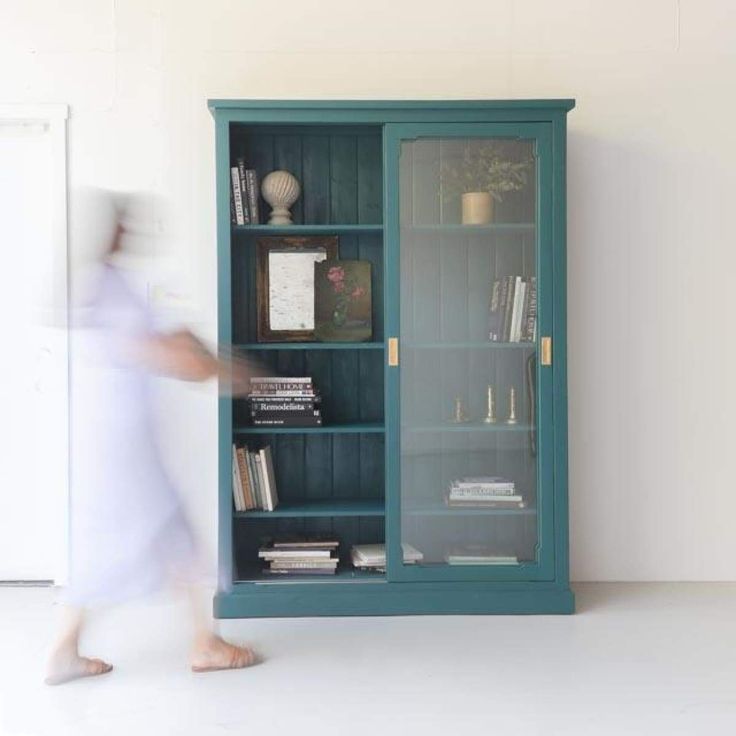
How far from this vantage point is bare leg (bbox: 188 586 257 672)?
3.15 metres

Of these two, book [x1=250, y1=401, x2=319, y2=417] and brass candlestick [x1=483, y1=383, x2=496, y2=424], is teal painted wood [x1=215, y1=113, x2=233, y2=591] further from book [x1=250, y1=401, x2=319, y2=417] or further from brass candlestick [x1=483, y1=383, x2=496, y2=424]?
brass candlestick [x1=483, y1=383, x2=496, y2=424]

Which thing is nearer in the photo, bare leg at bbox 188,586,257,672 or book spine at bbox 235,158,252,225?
bare leg at bbox 188,586,257,672

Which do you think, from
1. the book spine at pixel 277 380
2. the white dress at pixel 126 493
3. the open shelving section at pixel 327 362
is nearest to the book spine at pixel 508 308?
the open shelving section at pixel 327 362

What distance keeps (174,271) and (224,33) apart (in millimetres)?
980

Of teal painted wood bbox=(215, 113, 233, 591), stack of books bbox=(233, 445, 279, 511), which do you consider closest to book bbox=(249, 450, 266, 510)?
stack of books bbox=(233, 445, 279, 511)

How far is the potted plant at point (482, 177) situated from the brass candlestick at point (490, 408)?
0.63 metres

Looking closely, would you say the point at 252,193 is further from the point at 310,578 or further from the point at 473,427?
the point at 310,578

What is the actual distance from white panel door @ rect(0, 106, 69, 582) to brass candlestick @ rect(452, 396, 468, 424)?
5.27 ft

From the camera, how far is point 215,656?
125 inches

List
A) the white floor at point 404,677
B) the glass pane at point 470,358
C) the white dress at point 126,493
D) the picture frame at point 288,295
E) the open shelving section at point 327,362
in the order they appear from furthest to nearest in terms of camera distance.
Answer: the open shelving section at point 327,362 → the picture frame at point 288,295 → the glass pane at point 470,358 → the white dress at point 126,493 → the white floor at point 404,677

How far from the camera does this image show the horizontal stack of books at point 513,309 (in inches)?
152

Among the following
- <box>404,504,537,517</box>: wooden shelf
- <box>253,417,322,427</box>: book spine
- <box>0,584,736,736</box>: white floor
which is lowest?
<box>0,584,736,736</box>: white floor

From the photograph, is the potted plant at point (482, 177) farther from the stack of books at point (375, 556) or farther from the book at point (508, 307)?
the stack of books at point (375, 556)

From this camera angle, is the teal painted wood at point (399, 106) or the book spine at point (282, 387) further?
the book spine at point (282, 387)
